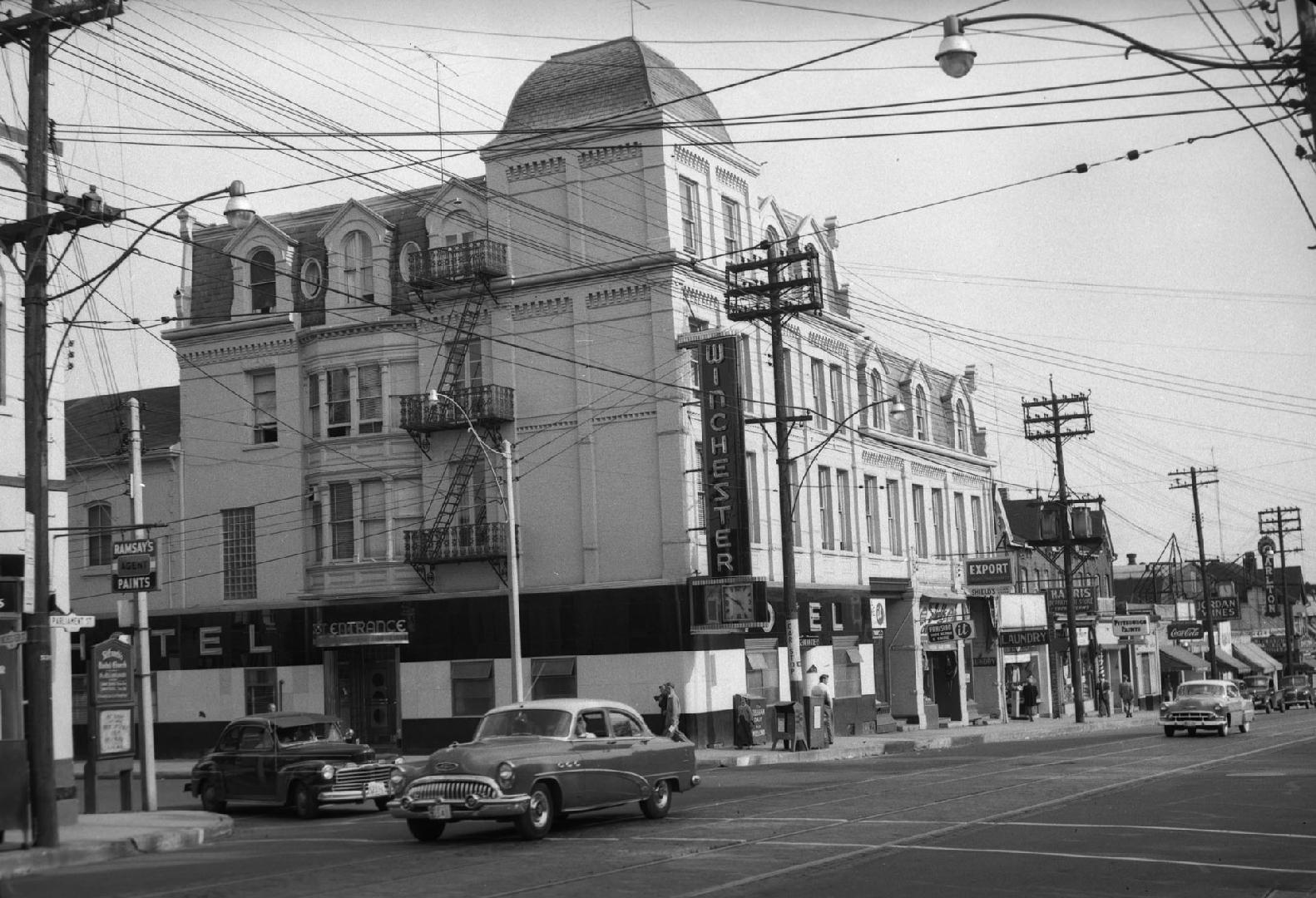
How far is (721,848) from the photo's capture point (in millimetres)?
16469

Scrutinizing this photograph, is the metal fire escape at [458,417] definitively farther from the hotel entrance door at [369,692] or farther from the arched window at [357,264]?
the hotel entrance door at [369,692]

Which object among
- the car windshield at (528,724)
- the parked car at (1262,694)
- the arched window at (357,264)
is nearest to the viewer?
the car windshield at (528,724)

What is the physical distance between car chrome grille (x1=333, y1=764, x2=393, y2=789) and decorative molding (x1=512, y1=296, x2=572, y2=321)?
60.8 ft

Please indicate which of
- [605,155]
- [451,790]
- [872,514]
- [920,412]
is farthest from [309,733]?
[920,412]

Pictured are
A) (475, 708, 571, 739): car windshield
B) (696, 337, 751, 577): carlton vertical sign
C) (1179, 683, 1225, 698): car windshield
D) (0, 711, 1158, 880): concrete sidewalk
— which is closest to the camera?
(0, 711, 1158, 880): concrete sidewalk

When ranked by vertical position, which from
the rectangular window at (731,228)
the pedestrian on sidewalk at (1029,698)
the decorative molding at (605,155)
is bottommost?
the pedestrian on sidewalk at (1029,698)

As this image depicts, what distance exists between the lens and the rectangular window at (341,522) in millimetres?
42906

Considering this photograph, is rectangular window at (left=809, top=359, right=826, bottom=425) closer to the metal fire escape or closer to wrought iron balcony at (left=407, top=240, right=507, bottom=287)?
the metal fire escape

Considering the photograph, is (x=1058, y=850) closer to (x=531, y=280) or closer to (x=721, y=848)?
(x=721, y=848)

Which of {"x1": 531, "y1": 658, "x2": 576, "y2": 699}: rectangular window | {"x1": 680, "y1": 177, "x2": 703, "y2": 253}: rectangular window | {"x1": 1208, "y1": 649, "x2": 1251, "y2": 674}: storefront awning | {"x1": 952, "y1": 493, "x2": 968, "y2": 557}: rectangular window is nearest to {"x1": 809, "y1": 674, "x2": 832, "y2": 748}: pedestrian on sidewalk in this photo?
{"x1": 531, "y1": 658, "x2": 576, "y2": 699}: rectangular window

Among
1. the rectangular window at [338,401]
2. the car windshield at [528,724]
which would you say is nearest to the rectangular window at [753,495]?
the rectangular window at [338,401]

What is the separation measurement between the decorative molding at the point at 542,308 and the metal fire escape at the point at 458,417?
96 cm

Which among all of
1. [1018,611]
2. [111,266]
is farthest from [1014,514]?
[111,266]

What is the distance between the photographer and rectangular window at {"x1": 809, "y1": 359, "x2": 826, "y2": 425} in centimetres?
4666
